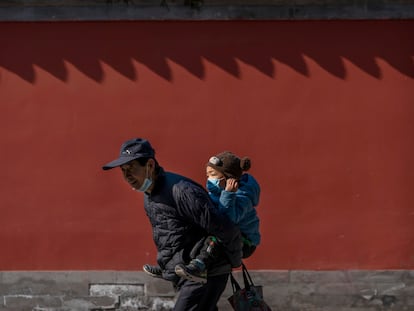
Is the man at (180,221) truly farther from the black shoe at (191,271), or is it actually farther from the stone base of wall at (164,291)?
the stone base of wall at (164,291)

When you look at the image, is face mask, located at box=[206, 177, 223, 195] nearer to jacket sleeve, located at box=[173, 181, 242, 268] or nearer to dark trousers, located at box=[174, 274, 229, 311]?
jacket sleeve, located at box=[173, 181, 242, 268]

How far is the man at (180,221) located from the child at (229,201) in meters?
0.09

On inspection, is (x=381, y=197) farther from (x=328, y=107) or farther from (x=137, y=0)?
(x=137, y=0)

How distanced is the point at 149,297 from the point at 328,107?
2346 mm

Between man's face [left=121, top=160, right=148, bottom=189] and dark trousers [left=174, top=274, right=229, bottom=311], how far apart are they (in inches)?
24.8

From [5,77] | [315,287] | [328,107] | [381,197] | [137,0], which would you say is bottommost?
[315,287]

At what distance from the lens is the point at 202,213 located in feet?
15.3

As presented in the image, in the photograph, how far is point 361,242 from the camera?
7.65 meters

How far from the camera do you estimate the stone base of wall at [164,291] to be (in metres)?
7.61

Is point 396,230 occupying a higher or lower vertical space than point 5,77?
lower

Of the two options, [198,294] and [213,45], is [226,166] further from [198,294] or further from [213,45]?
[213,45]

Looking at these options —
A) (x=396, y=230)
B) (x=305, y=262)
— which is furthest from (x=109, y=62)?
(x=396, y=230)

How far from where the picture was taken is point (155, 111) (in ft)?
25.0

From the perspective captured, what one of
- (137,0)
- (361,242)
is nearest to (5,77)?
(137,0)
